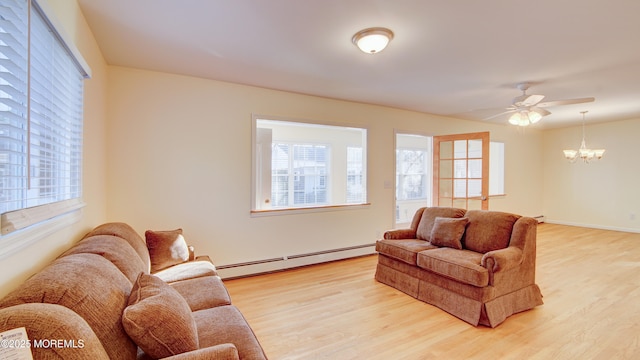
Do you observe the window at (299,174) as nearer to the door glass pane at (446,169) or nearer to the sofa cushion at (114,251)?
the door glass pane at (446,169)

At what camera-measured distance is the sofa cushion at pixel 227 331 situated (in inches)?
52.5

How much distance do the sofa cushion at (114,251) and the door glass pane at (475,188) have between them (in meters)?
4.44

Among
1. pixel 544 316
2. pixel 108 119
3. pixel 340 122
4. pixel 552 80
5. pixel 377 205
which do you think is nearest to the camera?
pixel 544 316

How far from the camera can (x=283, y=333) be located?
2.33 metres

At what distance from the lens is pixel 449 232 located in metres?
3.07

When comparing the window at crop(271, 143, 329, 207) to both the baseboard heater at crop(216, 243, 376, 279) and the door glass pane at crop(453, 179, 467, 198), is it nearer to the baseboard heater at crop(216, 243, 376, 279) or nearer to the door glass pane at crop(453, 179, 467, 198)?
the baseboard heater at crop(216, 243, 376, 279)

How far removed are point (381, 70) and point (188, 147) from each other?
233 centimetres

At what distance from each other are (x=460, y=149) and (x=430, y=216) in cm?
181

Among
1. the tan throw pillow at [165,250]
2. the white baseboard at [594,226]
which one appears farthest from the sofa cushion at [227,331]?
the white baseboard at [594,226]

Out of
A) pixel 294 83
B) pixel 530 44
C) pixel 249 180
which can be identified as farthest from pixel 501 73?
pixel 249 180

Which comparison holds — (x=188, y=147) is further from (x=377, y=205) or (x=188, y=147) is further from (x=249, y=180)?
(x=377, y=205)

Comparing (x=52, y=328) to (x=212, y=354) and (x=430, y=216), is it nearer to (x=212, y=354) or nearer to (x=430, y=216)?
(x=212, y=354)

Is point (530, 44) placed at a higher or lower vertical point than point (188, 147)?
higher

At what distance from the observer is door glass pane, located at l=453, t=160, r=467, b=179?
462cm
